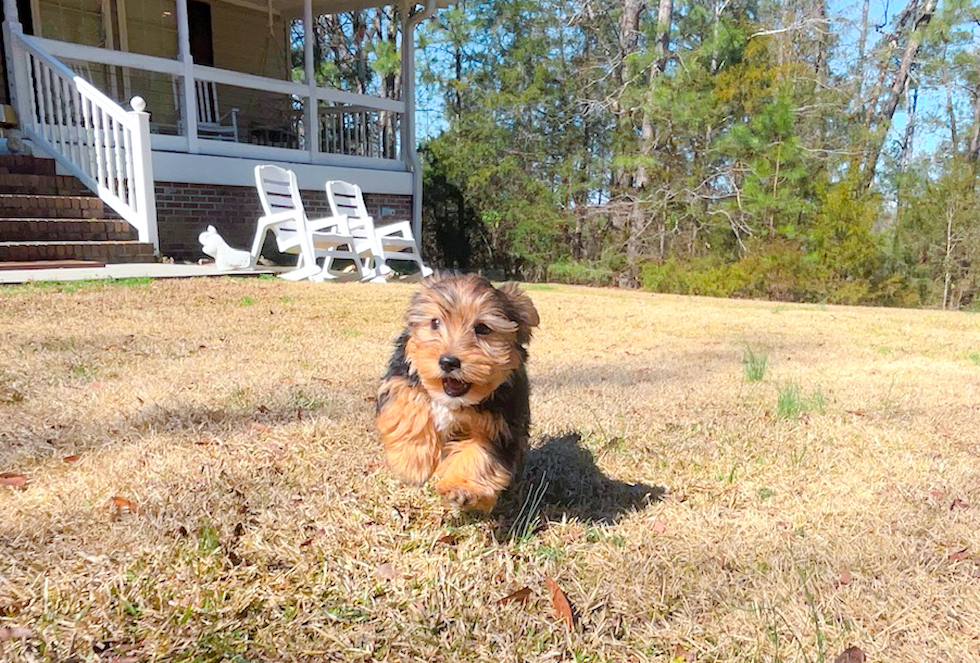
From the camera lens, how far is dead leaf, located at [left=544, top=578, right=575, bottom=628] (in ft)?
6.51

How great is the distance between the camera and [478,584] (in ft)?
7.00

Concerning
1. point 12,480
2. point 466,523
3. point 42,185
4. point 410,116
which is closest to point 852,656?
point 466,523

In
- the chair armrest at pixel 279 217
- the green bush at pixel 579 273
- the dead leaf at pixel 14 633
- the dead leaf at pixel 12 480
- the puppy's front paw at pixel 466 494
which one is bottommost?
the green bush at pixel 579 273

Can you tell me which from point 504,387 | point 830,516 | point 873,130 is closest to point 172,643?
point 504,387

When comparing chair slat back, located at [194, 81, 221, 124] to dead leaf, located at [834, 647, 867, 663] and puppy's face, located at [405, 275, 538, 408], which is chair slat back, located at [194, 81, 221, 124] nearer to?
puppy's face, located at [405, 275, 538, 408]

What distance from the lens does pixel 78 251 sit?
30.1 ft

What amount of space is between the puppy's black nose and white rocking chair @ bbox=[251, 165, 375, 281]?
8.30 meters

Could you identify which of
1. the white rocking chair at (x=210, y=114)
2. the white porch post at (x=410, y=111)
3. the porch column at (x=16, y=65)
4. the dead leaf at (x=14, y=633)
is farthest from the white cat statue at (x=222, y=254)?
the dead leaf at (x=14, y=633)

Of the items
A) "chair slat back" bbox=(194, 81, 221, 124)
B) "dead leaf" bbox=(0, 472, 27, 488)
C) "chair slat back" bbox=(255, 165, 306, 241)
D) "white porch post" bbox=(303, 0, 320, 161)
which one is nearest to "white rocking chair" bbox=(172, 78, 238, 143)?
"chair slat back" bbox=(194, 81, 221, 124)

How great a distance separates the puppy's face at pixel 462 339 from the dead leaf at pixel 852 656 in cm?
124

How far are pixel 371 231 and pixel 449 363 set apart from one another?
9.33 metres

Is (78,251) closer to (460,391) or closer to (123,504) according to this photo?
(123,504)

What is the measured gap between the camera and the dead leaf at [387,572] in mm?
2146

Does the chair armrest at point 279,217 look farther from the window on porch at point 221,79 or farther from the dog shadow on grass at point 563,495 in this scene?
the dog shadow on grass at point 563,495
